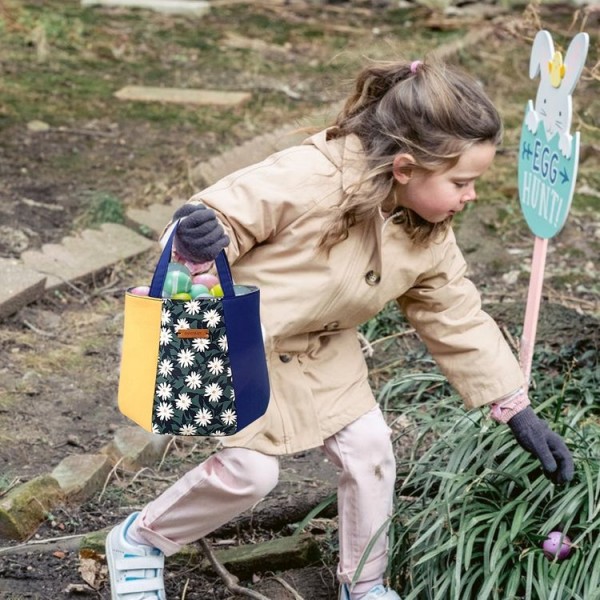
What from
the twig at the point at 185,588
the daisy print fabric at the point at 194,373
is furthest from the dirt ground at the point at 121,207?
the daisy print fabric at the point at 194,373

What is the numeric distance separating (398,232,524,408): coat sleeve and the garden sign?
297 mm

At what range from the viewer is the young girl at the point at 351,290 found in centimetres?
272

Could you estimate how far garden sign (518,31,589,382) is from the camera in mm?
3092

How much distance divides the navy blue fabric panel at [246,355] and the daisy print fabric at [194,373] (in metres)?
0.01

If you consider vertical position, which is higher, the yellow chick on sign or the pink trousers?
the yellow chick on sign

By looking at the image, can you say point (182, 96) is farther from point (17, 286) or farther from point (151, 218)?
point (17, 286)

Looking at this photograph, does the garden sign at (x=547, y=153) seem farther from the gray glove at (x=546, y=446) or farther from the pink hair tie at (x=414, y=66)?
the pink hair tie at (x=414, y=66)

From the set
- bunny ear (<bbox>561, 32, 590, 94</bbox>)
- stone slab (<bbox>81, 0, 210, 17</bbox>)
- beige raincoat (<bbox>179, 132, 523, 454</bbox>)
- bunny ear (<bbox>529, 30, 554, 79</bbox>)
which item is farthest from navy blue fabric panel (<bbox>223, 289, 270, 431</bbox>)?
stone slab (<bbox>81, 0, 210, 17</bbox>)

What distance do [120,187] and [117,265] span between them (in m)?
0.94

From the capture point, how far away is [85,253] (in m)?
5.04

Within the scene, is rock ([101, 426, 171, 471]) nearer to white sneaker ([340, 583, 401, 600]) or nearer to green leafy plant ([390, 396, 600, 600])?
green leafy plant ([390, 396, 600, 600])

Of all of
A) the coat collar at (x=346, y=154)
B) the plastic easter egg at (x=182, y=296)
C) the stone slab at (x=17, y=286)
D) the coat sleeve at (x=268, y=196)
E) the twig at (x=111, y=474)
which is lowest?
the stone slab at (x=17, y=286)

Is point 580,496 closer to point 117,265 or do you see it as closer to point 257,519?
point 257,519

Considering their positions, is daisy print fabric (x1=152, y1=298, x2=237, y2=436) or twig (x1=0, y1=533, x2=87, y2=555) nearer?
daisy print fabric (x1=152, y1=298, x2=237, y2=436)
